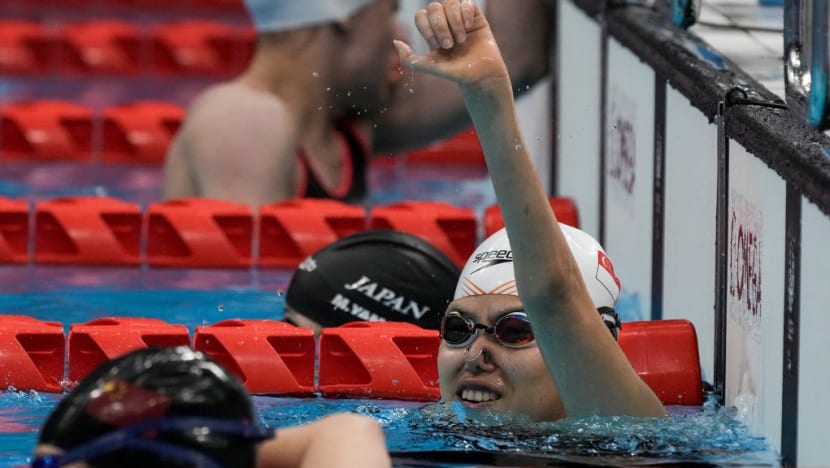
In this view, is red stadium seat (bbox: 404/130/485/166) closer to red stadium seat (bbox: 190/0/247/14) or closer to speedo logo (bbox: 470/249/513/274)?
red stadium seat (bbox: 190/0/247/14)

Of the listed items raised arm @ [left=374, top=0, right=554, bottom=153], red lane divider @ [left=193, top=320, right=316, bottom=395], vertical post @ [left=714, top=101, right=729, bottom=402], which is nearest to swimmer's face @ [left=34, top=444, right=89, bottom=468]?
red lane divider @ [left=193, top=320, right=316, bottom=395]

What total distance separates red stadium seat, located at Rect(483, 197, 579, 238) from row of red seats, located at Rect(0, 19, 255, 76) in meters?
3.03

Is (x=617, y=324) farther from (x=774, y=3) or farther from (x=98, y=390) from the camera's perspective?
(x=774, y=3)

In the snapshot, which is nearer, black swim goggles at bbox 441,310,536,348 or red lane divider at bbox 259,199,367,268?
black swim goggles at bbox 441,310,536,348

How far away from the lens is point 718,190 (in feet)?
10.6

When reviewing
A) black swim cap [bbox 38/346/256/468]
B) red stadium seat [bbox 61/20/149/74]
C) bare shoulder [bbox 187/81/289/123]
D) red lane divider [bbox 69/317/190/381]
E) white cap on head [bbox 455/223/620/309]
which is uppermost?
red stadium seat [bbox 61/20/149/74]

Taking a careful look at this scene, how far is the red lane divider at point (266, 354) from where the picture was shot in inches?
132

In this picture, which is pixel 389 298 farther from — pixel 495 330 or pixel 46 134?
pixel 46 134

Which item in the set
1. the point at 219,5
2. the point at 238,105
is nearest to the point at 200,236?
the point at 238,105

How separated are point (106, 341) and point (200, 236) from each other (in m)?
1.24

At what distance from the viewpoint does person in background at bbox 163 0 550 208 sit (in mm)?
4762

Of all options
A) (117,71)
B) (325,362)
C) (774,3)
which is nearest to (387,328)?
(325,362)

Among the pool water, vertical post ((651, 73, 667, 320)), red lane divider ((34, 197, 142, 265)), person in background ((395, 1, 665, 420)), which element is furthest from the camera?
red lane divider ((34, 197, 142, 265))

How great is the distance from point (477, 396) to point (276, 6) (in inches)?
96.4
